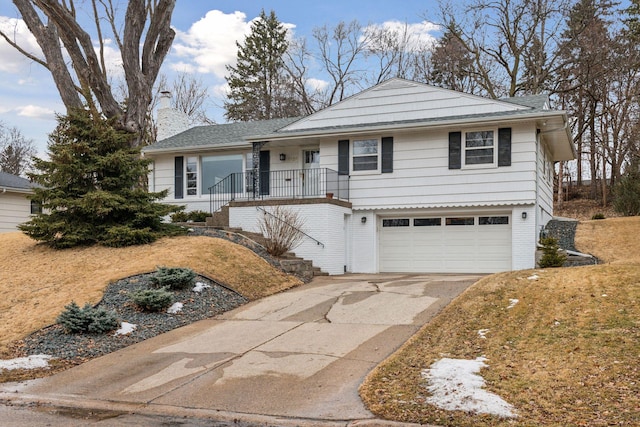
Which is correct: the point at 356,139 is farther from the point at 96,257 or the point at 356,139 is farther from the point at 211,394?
the point at 211,394

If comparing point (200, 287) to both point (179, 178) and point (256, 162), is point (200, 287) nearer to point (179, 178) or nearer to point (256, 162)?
point (256, 162)

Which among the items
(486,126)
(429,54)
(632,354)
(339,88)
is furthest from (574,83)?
(632,354)

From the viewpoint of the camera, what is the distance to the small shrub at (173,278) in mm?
10602

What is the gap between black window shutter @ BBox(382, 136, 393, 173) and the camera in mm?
16891

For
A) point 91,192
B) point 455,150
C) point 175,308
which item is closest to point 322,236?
point 455,150

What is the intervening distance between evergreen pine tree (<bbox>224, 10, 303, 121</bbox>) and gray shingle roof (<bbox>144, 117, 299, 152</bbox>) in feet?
51.1

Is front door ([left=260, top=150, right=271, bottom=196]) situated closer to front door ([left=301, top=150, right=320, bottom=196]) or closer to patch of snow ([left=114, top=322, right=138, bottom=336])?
front door ([left=301, top=150, right=320, bottom=196])

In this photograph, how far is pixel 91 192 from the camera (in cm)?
1357

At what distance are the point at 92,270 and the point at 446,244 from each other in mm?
10036

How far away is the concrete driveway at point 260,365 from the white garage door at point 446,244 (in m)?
5.46

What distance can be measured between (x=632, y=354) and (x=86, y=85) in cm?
1542

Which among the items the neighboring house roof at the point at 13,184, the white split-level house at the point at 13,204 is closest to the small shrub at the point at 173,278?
the neighboring house roof at the point at 13,184

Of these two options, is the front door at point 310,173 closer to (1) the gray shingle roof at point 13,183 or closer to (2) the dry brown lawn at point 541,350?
(2) the dry brown lawn at point 541,350

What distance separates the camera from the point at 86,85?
16047mm
